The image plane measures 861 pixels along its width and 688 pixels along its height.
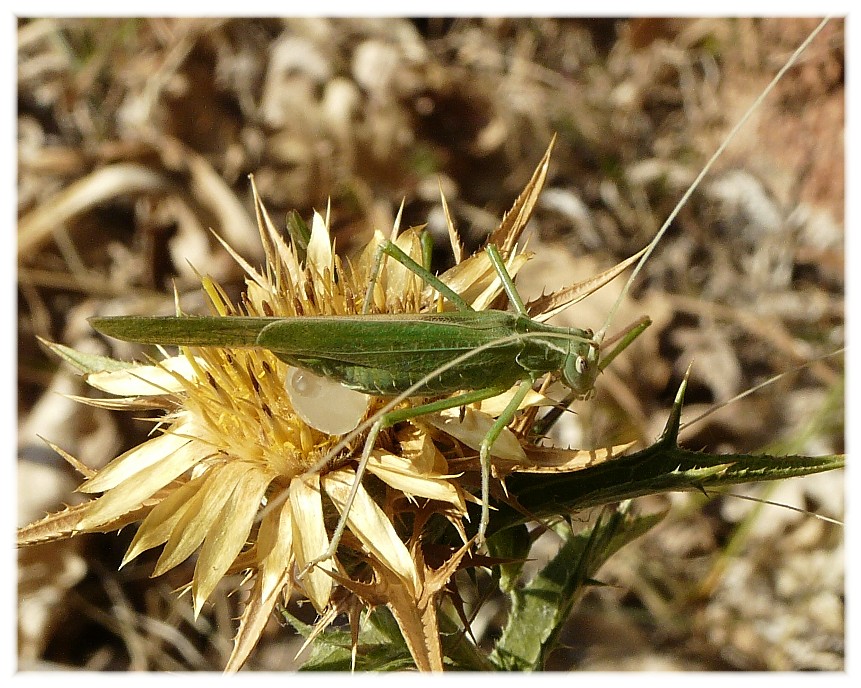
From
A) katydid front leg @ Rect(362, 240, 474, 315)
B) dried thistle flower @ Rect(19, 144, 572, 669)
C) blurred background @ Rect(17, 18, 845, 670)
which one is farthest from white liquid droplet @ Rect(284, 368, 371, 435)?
blurred background @ Rect(17, 18, 845, 670)

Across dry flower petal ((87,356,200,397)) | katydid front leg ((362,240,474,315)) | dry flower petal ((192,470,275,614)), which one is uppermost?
katydid front leg ((362,240,474,315))

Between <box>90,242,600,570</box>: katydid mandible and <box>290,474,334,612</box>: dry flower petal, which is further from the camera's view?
<box>90,242,600,570</box>: katydid mandible

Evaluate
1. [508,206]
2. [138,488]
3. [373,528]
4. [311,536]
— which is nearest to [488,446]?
[373,528]

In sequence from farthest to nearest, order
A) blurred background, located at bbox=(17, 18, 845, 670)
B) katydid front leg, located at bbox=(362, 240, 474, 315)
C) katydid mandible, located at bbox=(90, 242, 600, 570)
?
blurred background, located at bbox=(17, 18, 845, 670) < katydid front leg, located at bbox=(362, 240, 474, 315) < katydid mandible, located at bbox=(90, 242, 600, 570)

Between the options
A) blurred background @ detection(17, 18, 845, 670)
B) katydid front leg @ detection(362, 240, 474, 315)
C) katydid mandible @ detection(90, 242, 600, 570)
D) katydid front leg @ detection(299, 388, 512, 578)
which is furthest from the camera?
blurred background @ detection(17, 18, 845, 670)

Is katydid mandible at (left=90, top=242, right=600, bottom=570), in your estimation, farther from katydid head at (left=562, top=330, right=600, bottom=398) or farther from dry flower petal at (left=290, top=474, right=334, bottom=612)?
dry flower petal at (left=290, top=474, right=334, bottom=612)

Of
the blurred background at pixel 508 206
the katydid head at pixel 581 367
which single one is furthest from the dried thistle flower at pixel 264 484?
the blurred background at pixel 508 206

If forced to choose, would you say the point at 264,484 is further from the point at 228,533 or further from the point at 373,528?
the point at 373,528

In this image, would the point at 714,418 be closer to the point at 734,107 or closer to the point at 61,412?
the point at 734,107
